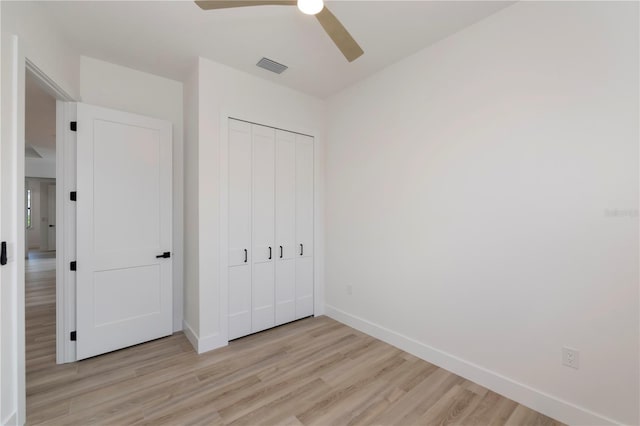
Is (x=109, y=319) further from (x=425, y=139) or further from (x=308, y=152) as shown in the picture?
(x=425, y=139)

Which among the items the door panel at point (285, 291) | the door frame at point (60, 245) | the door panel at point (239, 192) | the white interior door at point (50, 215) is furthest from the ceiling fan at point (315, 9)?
the white interior door at point (50, 215)

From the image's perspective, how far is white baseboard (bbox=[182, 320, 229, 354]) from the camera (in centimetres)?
270

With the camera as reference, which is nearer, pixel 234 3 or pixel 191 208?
pixel 234 3

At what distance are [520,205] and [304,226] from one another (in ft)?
7.54

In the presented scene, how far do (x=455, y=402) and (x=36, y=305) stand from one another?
551 cm

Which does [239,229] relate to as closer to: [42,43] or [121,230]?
[121,230]

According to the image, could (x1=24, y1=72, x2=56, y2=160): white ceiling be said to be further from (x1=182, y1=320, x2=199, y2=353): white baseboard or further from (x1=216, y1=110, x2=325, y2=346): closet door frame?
(x1=182, y1=320, x2=199, y2=353): white baseboard

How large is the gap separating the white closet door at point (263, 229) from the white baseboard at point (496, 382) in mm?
1188

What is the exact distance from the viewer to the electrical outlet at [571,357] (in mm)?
1799

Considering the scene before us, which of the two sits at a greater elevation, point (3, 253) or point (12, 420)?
point (3, 253)

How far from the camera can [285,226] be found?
11.2 feet

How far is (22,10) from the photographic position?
179cm

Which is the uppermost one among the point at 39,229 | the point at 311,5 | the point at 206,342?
the point at 311,5

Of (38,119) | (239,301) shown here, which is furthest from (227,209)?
(38,119)
